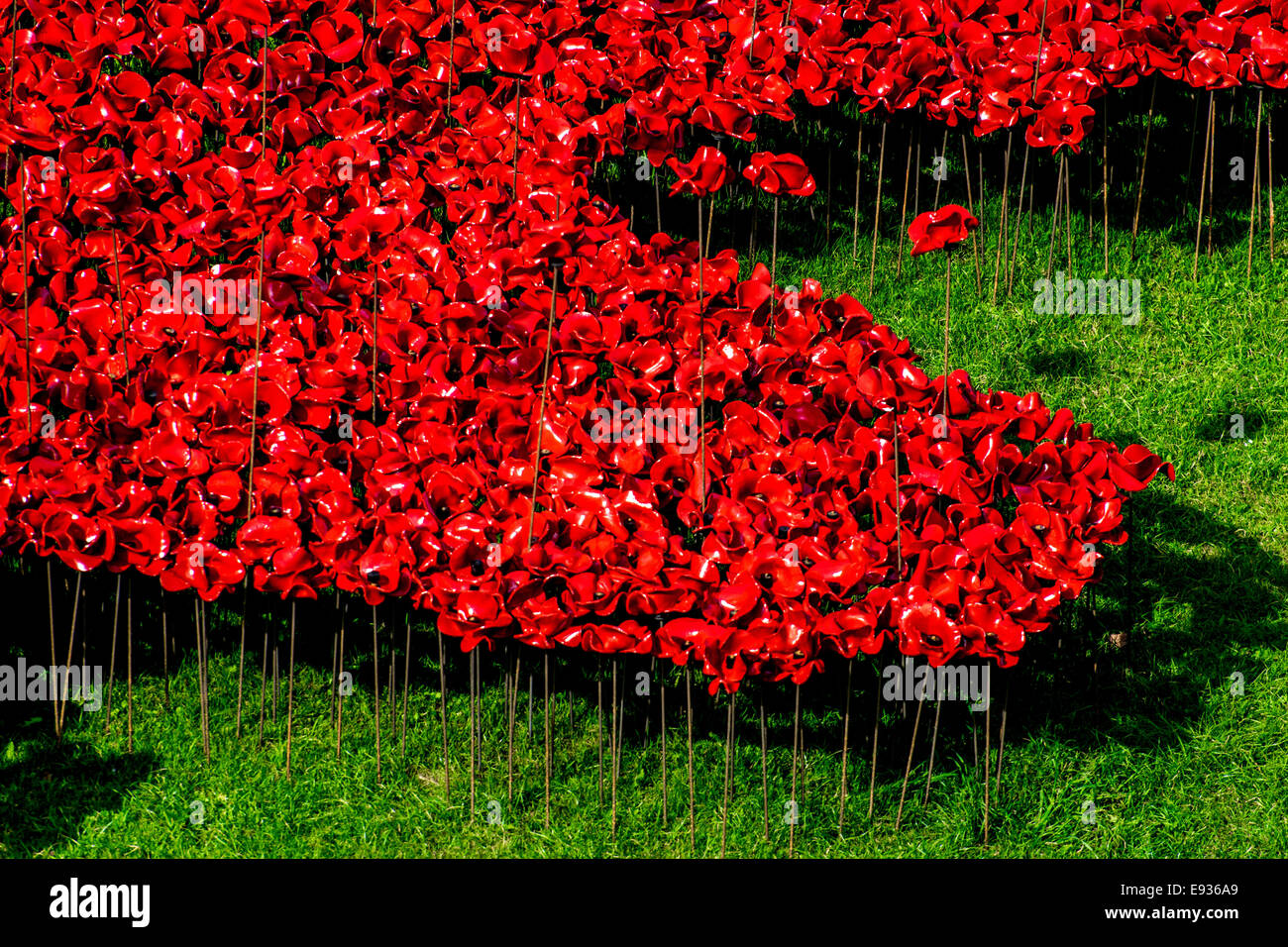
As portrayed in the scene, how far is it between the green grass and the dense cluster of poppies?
68 cm

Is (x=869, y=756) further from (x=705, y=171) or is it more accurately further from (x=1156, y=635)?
(x=705, y=171)

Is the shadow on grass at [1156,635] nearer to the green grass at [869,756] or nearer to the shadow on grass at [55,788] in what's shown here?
the green grass at [869,756]

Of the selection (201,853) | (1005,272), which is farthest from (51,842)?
(1005,272)

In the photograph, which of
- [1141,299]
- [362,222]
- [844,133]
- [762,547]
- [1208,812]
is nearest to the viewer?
[762,547]

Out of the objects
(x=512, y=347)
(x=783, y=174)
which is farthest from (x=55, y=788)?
(x=783, y=174)

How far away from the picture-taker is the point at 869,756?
4.96 metres

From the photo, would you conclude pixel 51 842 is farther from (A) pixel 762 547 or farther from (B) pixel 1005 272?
(B) pixel 1005 272

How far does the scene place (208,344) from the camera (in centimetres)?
488

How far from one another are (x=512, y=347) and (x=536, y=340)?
0.09m

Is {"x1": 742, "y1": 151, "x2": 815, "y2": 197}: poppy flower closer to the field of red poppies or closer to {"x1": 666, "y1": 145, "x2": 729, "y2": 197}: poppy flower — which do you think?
the field of red poppies

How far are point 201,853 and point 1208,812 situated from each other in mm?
3450

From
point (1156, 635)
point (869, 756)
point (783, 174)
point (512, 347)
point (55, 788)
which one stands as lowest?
point (55, 788)

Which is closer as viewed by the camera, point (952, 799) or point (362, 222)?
point (952, 799)

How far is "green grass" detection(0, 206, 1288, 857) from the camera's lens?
4.82 m
